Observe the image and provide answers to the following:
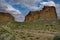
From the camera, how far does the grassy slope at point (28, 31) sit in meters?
4.68

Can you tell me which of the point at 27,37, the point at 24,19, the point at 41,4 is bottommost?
the point at 27,37

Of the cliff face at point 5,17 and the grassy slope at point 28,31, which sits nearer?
the grassy slope at point 28,31

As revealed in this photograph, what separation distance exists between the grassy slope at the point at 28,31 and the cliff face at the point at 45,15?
4.1 inches

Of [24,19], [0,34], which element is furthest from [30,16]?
[0,34]

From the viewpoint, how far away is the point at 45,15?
4.77 m

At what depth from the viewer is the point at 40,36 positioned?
4688 millimetres

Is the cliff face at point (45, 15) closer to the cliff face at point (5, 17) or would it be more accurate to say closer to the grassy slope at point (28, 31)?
the grassy slope at point (28, 31)

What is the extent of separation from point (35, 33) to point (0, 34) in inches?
29.9

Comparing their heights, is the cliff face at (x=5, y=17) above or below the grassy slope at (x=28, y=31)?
above

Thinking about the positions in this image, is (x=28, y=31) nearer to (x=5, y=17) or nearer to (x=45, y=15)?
(x=45, y=15)

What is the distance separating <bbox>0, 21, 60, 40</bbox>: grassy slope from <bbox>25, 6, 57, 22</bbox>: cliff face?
0.10 metres

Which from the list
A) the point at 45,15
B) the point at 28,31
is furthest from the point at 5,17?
the point at 45,15

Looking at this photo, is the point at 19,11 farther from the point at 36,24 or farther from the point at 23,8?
the point at 36,24

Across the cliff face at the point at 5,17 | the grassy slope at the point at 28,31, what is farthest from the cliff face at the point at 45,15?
the cliff face at the point at 5,17
